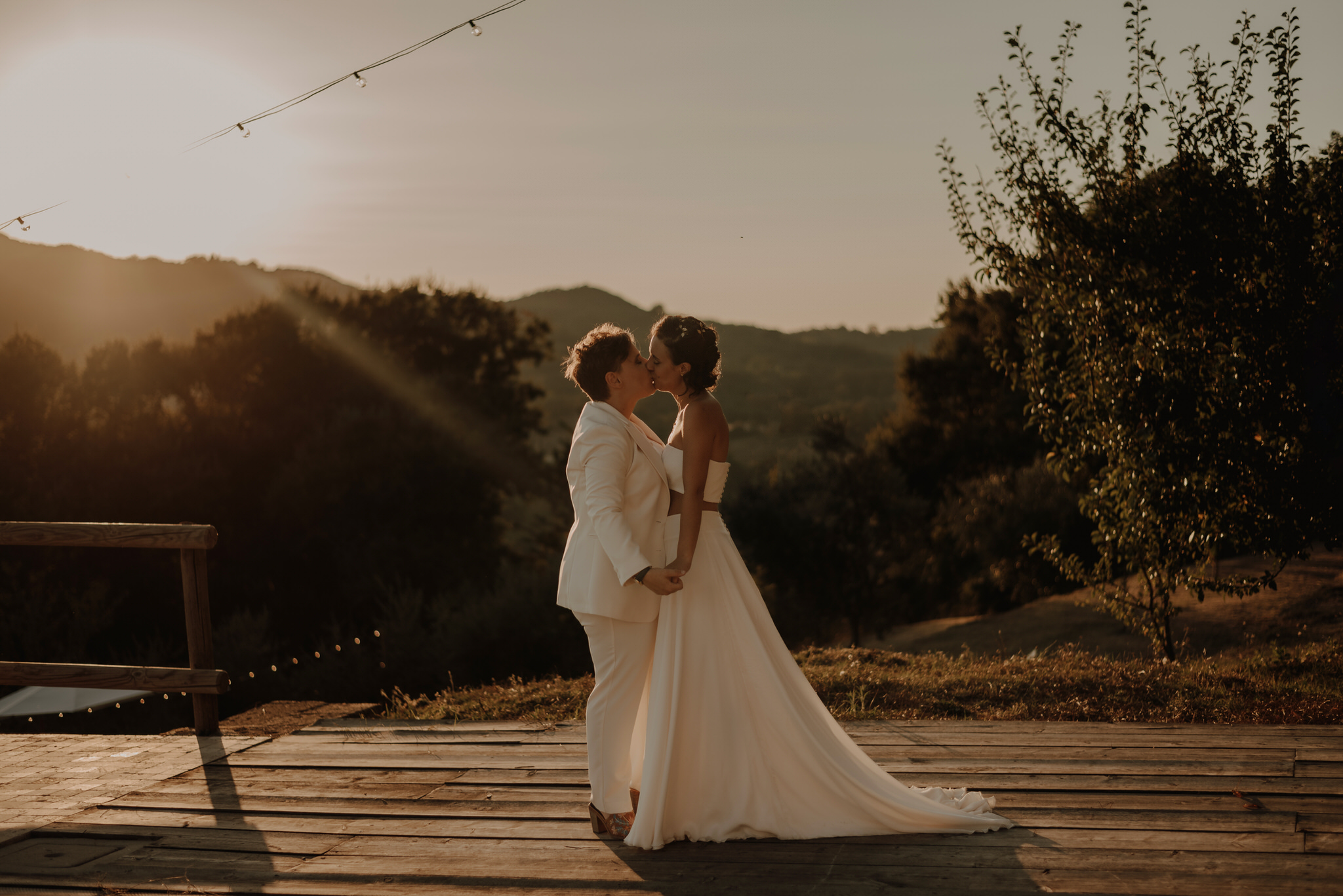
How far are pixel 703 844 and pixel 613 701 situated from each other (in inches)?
22.9

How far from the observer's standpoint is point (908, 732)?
16.5 feet

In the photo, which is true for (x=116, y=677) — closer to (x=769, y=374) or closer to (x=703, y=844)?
(x=703, y=844)

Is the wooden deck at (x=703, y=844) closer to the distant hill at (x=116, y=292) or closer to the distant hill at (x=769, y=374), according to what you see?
the distant hill at (x=116, y=292)

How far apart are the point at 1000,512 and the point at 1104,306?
14.0 m

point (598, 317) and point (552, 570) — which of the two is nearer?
point (552, 570)

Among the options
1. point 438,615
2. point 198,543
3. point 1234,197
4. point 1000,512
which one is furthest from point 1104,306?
point 1000,512

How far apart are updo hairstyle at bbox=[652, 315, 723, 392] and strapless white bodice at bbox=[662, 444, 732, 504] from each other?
255 millimetres

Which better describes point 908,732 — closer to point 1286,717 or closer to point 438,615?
point 1286,717

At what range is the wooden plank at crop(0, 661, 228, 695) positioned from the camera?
538 centimetres

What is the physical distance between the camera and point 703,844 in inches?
145

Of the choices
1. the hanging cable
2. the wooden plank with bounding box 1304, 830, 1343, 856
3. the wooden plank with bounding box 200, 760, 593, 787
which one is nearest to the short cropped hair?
the wooden plank with bounding box 200, 760, 593, 787

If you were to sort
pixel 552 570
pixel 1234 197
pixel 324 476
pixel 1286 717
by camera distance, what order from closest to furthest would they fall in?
pixel 1286 717 < pixel 1234 197 < pixel 552 570 < pixel 324 476

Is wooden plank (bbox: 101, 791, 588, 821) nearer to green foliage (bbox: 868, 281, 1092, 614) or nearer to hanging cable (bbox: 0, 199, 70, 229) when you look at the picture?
hanging cable (bbox: 0, 199, 70, 229)

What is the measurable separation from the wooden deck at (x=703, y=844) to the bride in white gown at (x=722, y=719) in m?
0.10
